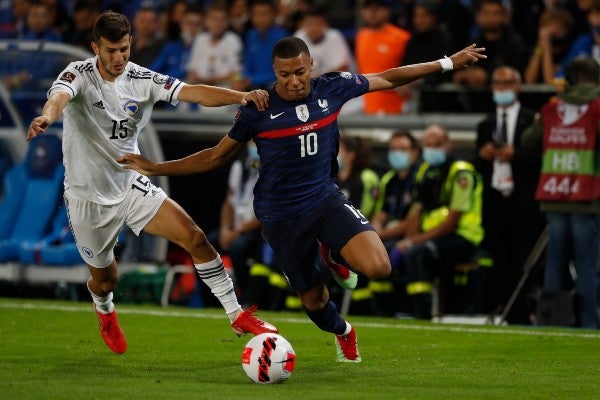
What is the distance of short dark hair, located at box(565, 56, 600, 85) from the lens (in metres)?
13.4

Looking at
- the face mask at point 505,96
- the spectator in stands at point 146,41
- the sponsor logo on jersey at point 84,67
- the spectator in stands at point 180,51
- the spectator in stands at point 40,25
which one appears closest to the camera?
the sponsor logo on jersey at point 84,67

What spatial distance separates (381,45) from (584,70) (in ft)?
12.9

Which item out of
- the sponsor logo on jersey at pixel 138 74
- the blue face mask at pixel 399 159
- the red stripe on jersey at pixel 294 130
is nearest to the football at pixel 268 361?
the red stripe on jersey at pixel 294 130

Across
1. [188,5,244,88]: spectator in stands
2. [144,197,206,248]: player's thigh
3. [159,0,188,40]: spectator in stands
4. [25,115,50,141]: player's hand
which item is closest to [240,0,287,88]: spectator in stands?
[188,5,244,88]: spectator in stands

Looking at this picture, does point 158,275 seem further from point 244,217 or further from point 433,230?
point 433,230

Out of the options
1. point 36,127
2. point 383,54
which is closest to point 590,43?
point 383,54

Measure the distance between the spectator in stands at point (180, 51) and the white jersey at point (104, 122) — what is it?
356 inches

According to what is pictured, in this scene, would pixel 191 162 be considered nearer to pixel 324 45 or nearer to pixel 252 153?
pixel 252 153

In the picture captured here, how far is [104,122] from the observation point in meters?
9.95

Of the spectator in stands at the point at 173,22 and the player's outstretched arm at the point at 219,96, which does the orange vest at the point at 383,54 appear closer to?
the spectator in stands at the point at 173,22

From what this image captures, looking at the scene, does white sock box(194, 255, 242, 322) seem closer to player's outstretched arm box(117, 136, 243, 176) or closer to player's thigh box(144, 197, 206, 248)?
player's thigh box(144, 197, 206, 248)

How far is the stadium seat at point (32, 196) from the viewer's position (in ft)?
55.9

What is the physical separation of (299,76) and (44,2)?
500 inches

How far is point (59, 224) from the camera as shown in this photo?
1698 cm
